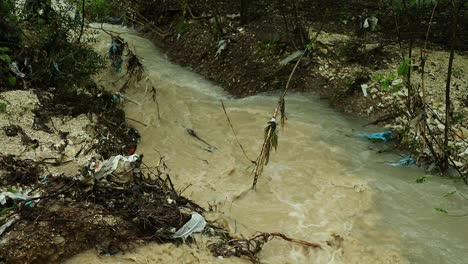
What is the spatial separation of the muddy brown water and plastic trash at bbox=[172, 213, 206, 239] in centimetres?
8

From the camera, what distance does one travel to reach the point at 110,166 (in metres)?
3.69

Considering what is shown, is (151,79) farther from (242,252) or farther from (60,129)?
(242,252)

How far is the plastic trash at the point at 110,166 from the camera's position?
143 inches

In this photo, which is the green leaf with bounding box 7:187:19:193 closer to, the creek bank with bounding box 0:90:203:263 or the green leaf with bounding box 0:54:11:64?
the creek bank with bounding box 0:90:203:263

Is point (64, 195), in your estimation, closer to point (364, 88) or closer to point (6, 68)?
point (6, 68)

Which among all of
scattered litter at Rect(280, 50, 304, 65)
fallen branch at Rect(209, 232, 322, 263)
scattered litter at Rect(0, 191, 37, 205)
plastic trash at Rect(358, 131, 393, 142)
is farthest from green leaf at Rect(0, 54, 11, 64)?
plastic trash at Rect(358, 131, 393, 142)

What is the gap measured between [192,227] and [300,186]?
1.46 meters

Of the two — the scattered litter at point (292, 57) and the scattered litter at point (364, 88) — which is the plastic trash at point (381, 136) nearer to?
the scattered litter at point (364, 88)

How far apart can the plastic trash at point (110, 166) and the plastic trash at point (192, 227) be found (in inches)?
26.5

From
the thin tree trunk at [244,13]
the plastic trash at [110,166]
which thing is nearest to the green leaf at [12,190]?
the plastic trash at [110,166]

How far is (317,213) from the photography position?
422cm

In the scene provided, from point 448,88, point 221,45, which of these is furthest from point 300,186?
point 221,45

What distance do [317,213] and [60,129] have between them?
2.65 meters

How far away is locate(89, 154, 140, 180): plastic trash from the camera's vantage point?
3.63 metres
